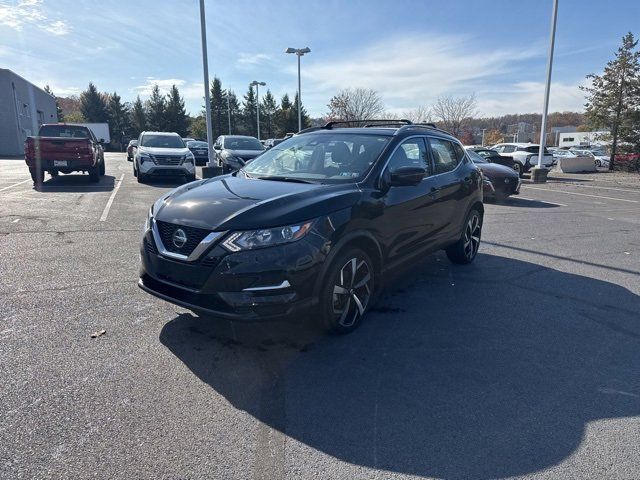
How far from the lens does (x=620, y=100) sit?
96.1 ft

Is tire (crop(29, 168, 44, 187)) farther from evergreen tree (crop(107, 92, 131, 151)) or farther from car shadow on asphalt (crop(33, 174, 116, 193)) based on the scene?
evergreen tree (crop(107, 92, 131, 151))

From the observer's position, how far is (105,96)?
269ft

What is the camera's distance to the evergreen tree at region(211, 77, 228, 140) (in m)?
72.9

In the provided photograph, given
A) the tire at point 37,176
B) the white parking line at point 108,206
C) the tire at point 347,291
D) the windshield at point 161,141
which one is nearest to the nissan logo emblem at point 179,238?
the tire at point 347,291

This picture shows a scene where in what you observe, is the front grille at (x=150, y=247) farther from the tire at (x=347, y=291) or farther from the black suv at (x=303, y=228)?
the tire at (x=347, y=291)

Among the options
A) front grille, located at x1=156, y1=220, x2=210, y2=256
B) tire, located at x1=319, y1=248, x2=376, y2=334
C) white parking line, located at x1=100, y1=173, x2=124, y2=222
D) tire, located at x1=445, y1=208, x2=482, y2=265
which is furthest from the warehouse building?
tire, located at x1=319, y1=248, x2=376, y2=334

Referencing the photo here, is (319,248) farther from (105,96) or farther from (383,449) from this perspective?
(105,96)

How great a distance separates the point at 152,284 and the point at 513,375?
294 centimetres

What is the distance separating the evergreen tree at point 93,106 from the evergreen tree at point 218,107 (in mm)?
20389

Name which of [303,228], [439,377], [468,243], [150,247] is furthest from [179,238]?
[468,243]

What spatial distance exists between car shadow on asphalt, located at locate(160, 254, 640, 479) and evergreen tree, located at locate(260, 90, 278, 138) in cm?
6789

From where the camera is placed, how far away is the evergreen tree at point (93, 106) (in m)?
76.7

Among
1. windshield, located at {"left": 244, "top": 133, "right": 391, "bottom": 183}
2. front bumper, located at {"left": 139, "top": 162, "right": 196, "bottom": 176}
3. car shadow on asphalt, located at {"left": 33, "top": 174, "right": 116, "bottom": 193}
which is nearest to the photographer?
windshield, located at {"left": 244, "top": 133, "right": 391, "bottom": 183}

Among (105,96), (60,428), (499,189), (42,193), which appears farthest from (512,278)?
(105,96)
